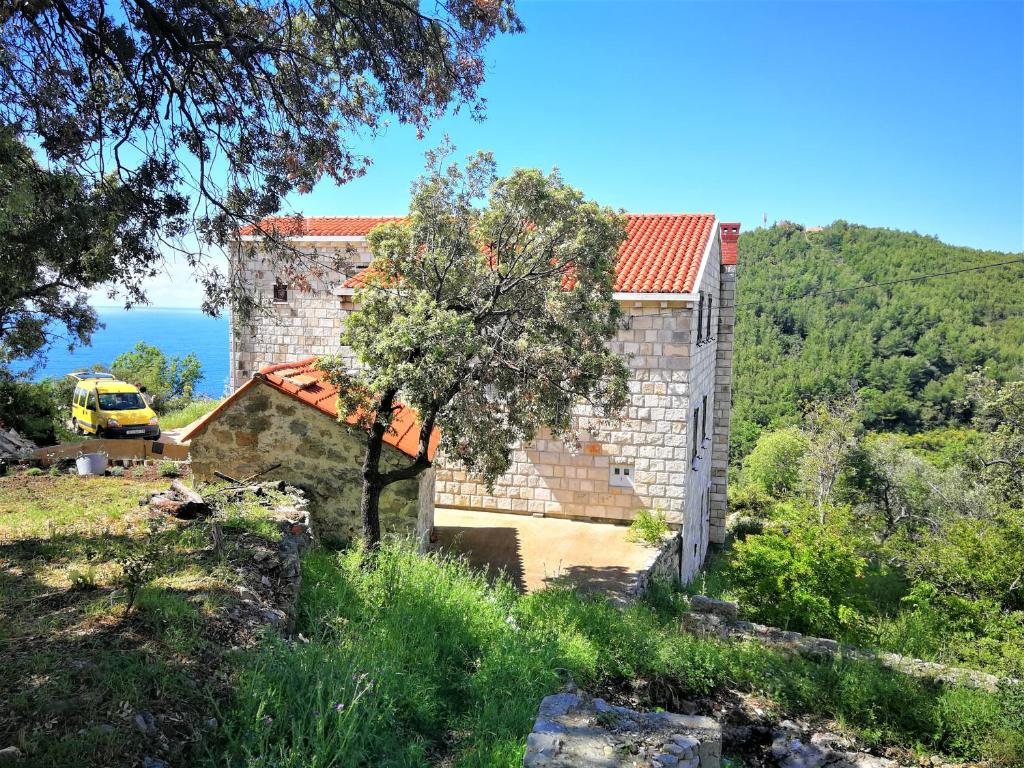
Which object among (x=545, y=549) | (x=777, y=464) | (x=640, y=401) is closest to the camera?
(x=545, y=549)

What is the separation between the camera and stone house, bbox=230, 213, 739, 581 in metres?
13.3

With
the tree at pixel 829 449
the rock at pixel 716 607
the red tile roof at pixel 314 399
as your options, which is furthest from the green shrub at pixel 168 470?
the tree at pixel 829 449

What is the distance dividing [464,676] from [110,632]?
260cm

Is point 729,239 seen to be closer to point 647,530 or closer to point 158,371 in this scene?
point 647,530

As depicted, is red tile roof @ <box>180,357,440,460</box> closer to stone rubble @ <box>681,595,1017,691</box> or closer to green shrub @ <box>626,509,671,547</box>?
stone rubble @ <box>681,595,1017,691</box>

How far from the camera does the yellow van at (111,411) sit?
57.2ft

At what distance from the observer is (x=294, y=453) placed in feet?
32.1

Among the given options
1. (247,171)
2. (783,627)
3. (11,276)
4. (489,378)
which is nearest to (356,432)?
(489,378)

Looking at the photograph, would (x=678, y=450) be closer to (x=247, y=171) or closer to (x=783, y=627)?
(x=783, y=627)

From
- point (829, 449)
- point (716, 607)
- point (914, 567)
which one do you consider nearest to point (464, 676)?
point (716, 607)

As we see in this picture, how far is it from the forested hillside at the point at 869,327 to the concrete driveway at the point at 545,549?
39.2 meters

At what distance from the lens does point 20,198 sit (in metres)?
4.40

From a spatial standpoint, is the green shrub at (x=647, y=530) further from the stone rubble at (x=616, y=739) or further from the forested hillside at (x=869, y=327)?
the forested hillside at (x=869, y=327)

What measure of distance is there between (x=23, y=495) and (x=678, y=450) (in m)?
11.4
